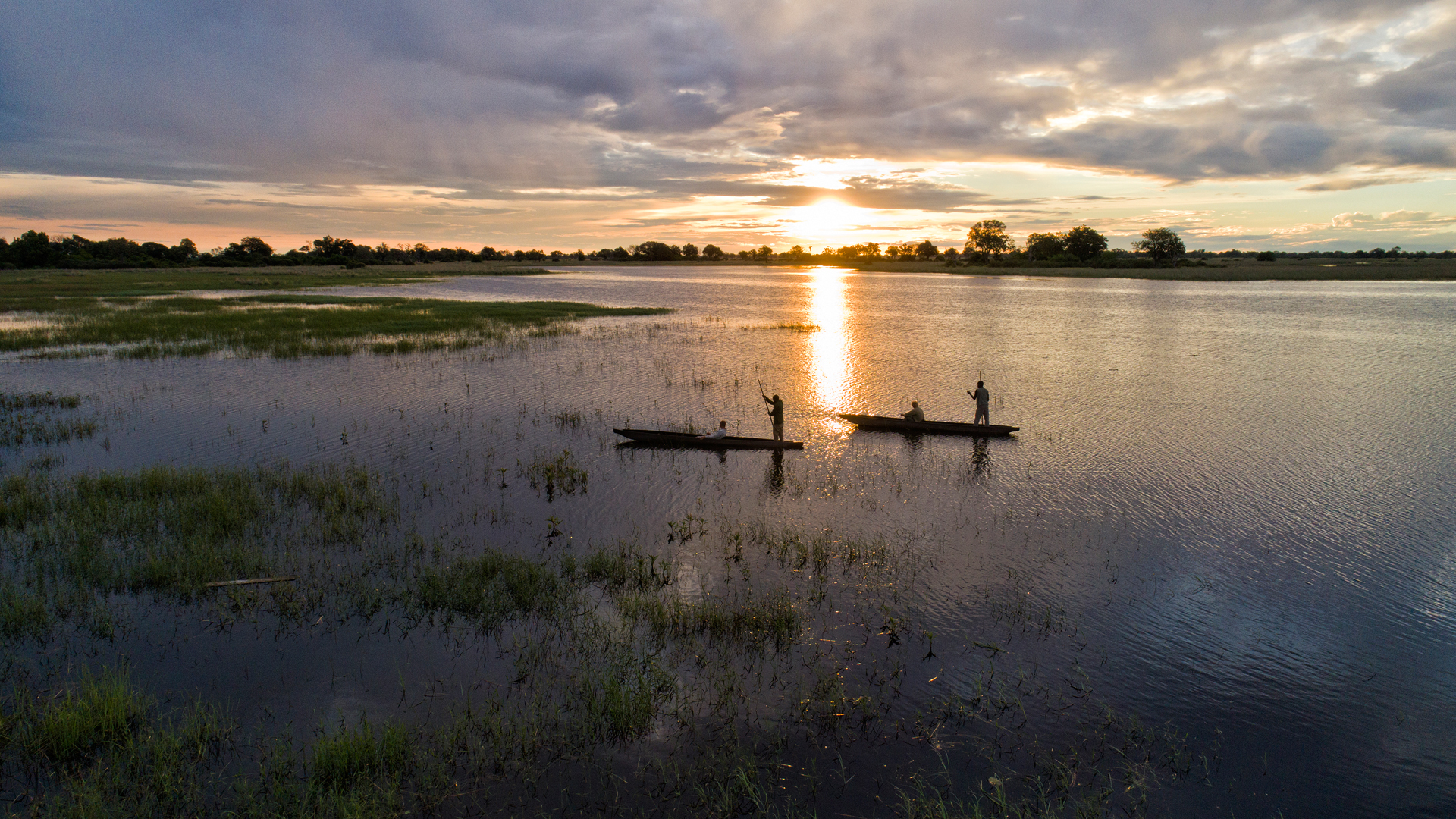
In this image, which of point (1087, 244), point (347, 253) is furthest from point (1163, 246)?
point (347, 253)

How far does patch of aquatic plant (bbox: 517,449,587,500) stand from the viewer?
669 inches

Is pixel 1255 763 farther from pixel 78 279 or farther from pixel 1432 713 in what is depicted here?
pixel 78 279

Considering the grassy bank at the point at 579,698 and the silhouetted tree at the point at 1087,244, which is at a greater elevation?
the silhouetted tree at the point at 1087,244

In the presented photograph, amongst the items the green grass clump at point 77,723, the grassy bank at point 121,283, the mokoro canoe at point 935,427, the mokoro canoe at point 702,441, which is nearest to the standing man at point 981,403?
the mokoro canoe at point 935,427

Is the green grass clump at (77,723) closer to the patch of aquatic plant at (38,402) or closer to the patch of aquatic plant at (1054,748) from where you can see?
the patch of aquatic plant at (1054,748)

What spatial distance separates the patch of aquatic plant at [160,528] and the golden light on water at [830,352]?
17258mm

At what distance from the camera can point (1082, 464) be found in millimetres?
19047

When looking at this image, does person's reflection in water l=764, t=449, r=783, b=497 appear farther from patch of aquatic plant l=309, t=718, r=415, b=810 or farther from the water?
patch of aquatic plant l=309, t=718, r=415, b=810

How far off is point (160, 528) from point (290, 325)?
3798 centimetres

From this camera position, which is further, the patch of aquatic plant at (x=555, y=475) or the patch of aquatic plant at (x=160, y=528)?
the patch of aquatic plant at (x=555, y=475)

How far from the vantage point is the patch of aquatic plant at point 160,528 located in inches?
443

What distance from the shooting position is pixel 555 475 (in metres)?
17.6

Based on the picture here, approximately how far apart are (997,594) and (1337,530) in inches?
353

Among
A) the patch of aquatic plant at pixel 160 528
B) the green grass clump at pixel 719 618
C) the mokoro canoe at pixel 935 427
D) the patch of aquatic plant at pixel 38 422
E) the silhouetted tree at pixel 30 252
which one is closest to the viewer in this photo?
the green grass clump at pixel 719 618
